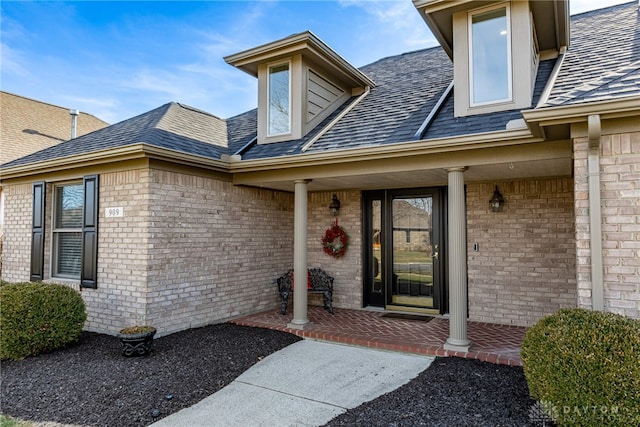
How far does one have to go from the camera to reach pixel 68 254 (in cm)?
638

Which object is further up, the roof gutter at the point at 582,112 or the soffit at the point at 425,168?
the roof gutter at the point at 582,112

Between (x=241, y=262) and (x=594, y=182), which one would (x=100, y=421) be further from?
(x=594, y=182)

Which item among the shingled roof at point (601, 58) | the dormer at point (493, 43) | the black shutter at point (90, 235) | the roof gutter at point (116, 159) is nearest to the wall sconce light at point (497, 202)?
the dormer at point (493, 43)

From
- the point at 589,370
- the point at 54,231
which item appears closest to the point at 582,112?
the point at 589,370

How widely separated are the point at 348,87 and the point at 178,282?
4899mm

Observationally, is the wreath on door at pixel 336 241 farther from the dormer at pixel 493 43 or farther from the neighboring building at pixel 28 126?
A: the neighboring building at pixel 28 126

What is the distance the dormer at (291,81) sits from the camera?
21.3 feet

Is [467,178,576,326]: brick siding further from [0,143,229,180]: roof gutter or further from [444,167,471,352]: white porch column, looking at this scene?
[0,143,229,180]: roof gutter

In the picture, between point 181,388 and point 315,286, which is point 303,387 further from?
point 315,286

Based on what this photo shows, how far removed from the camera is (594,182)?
3.29m

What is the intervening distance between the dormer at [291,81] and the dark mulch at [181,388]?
12.1ft

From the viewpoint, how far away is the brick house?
425 cm

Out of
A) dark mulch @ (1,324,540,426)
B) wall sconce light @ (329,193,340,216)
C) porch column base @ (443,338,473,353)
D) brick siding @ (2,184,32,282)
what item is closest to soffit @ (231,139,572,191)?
wall sconce light @ (329,193,340,216)

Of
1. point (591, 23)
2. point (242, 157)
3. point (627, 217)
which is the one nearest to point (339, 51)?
point (242, 157)
